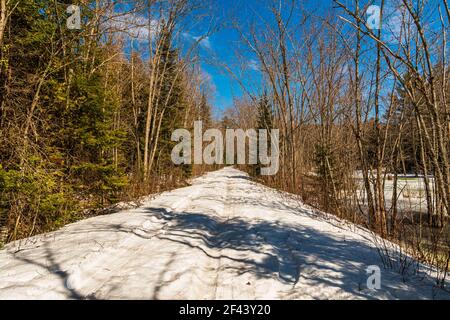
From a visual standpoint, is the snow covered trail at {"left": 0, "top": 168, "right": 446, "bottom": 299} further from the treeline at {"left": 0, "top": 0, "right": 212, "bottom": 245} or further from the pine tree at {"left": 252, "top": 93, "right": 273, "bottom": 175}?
the pine tree at {"left": 252, "top": 93, "right": 273, "bottom": 175}

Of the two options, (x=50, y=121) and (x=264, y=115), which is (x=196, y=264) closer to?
(x=50, y=121)

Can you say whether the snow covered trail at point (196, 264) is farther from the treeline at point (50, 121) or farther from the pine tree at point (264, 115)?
the pine tree at point (264, 115)

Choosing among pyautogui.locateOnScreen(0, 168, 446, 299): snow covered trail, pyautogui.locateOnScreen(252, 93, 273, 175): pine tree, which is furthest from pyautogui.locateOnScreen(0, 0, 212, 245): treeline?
pyautogui.locateOnScreen(252, 93, 273, 175): pine tree

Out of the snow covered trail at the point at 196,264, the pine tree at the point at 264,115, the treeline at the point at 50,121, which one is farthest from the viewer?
the pine tree at the point at 264,115

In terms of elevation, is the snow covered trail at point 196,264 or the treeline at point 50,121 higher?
the treeline at point 50,121

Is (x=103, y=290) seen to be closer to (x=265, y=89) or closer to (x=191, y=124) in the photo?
(x=265, y=89)

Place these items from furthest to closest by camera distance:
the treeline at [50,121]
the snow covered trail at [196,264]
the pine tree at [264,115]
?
the pine tree at [264,115] < the treeline at [50,121] < the snow covered trail at [196,264]

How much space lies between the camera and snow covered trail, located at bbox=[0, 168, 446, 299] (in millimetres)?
2666

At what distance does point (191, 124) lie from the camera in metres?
26.6

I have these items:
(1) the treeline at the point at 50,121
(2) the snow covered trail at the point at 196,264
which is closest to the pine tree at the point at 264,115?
(1) the treeline at the point at 50,121

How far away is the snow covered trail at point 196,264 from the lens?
2666 mm

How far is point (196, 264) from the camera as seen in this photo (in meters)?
3.44

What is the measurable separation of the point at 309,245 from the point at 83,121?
673 centimetres
